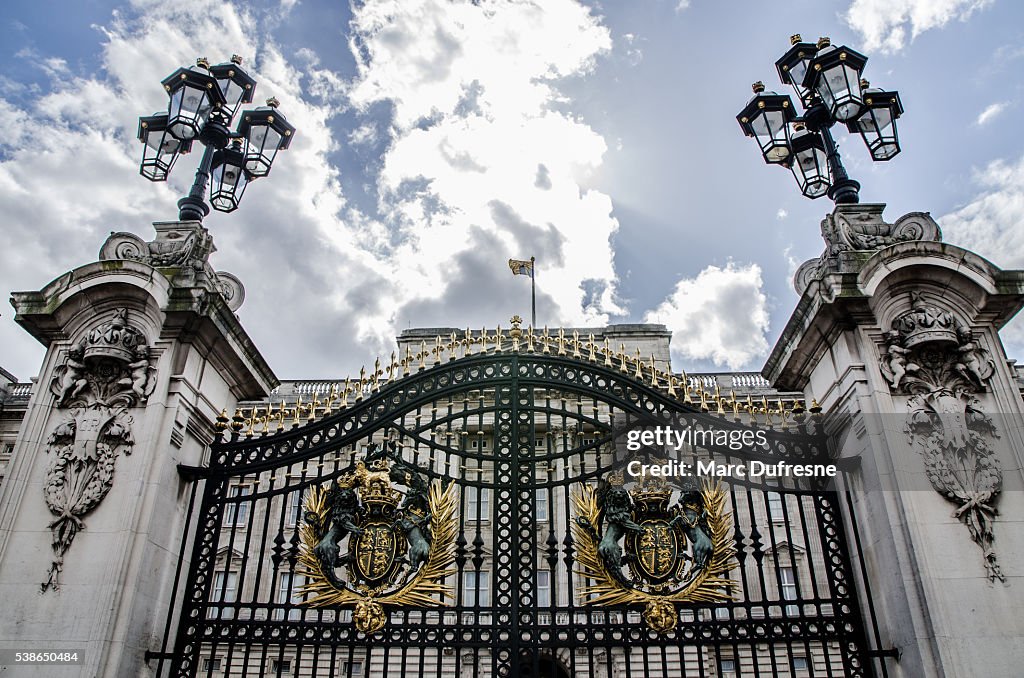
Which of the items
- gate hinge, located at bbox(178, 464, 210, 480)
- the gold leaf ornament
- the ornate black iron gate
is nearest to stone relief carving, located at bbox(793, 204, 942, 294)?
the ornate black iron gate

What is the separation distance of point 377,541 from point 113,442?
9.23 ft

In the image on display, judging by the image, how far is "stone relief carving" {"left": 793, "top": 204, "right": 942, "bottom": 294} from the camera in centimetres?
771

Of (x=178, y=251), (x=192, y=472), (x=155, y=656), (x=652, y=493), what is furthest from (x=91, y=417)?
(x=652, y=493)

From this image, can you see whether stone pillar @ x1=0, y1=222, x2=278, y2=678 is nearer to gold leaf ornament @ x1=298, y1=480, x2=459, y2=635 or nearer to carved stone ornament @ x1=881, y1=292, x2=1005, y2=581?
gold leaf ornament @ x1=298, y1=480, x2=459, y2=635

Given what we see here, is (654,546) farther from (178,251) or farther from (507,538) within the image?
(178,251)

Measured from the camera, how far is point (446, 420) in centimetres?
788

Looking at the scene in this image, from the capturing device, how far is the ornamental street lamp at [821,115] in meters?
8.14

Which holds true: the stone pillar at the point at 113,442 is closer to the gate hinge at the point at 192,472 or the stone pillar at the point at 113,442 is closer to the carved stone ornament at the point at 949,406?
the gate hinge at the point at 192,472

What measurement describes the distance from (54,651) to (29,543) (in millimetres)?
1061

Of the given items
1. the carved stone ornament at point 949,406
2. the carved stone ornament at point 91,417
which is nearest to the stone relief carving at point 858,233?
the carved stone ornament at point 949,406

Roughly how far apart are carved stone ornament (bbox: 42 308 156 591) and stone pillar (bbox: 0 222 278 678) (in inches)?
0.4

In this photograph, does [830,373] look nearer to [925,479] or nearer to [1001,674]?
[925,479]

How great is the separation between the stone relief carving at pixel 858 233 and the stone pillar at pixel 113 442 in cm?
641

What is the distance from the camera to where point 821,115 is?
8.62 m
